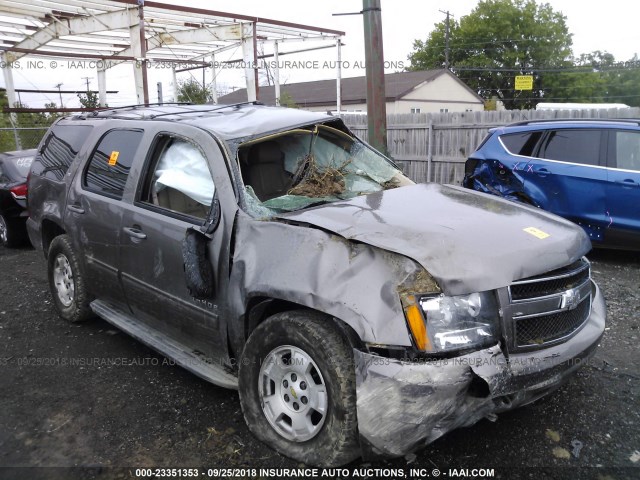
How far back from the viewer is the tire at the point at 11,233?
8.02 m

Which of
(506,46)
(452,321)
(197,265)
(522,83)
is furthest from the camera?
(506,46)

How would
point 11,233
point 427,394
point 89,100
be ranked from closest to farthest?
point 427,394 → point 11,233 → point 89,100

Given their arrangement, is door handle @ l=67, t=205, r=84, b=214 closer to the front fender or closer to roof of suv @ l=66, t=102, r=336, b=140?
roof of suv @ l=66, t=102, r=336, b=140

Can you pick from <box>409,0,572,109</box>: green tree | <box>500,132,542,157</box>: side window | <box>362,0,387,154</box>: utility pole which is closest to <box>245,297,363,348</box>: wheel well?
<box>362,0,387,154</box>: utility pole

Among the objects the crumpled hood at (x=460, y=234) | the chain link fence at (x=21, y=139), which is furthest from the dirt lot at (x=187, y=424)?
the chain link fence at (x=21, y=139)

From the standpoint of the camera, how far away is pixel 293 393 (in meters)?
2.68

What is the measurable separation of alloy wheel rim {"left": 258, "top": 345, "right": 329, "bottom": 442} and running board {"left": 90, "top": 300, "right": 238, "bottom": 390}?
1.12ft

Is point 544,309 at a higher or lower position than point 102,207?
lower

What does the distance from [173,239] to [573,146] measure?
5594mm

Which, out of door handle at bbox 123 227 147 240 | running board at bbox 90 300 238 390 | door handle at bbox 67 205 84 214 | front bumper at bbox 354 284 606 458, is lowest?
running board at bbox 90 300 238 390

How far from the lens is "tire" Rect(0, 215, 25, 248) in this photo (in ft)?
A: 26.3

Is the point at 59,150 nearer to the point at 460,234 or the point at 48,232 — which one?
the point at 48,232

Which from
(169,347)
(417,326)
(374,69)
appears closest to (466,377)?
(417,326)

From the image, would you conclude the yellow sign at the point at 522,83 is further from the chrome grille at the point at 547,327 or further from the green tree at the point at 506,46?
the chrome grille at the point at 547,327
